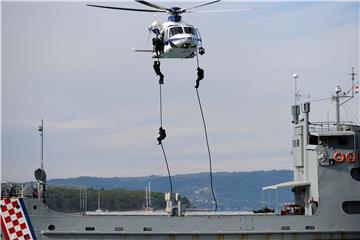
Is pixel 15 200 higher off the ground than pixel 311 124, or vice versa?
pixel 311 124

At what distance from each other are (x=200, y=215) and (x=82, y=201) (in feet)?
17.2

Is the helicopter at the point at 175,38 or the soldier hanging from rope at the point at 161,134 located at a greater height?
the helicopter at the point at 175,38

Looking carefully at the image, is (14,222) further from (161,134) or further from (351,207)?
(351,207)

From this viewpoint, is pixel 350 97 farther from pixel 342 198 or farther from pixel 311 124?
pixel 342 198

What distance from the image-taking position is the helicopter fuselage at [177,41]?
2581 centimetres

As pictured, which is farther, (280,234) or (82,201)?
(82,201)

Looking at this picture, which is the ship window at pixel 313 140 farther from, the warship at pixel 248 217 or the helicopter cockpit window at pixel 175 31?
the helicopter cockpit window at pixel 175 31

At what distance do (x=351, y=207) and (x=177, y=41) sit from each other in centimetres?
917

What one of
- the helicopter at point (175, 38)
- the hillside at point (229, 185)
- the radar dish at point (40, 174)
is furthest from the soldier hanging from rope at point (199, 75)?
the hillside at point (229, 185)

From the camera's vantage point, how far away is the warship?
26.9m

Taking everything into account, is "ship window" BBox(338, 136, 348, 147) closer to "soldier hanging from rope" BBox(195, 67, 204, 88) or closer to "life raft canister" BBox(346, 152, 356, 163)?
"life raft canister" BBox(346, 152, 356, 163)

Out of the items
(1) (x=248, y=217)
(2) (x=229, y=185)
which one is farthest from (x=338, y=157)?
(2) (x=229, y=185)

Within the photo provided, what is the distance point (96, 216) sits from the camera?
27062 millimetres

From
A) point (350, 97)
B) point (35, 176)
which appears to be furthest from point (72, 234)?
point (350, 97)
